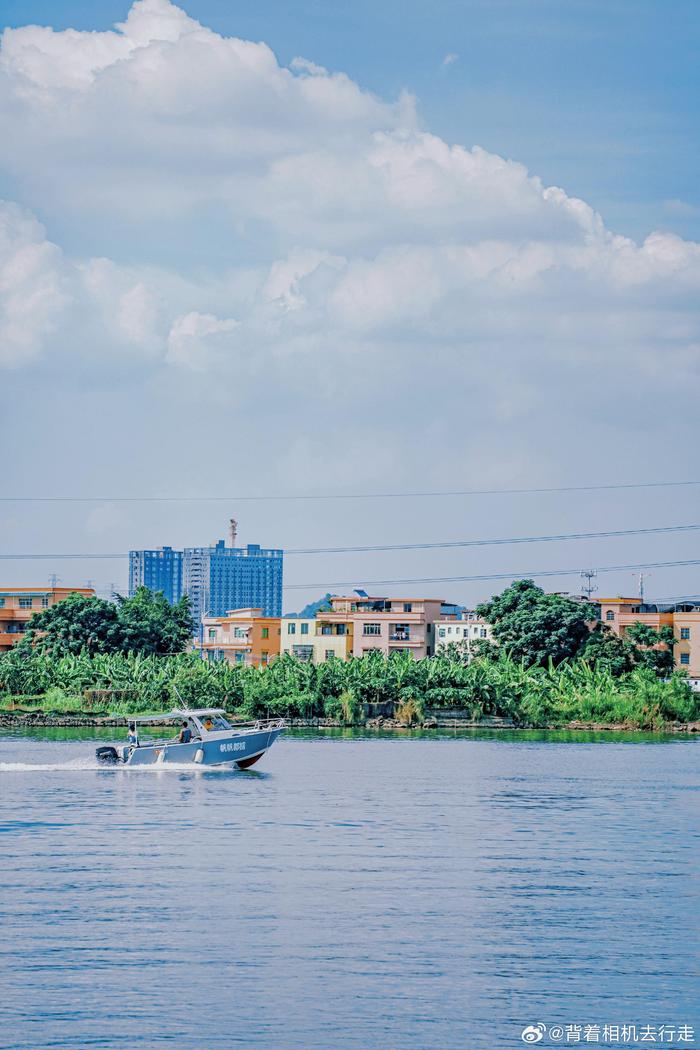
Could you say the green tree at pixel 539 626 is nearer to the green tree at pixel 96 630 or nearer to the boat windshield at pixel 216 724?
the green tree at pixel 96 630

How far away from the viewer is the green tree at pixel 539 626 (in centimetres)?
10381

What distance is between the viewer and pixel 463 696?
306ft

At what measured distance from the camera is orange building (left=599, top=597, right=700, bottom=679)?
118 m

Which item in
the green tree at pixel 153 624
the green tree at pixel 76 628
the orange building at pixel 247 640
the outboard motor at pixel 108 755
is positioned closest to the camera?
the outboard motor at pixel 108 755

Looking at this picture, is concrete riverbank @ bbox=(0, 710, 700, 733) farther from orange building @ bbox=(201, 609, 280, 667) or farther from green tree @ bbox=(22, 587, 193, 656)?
orange building @ bbox=(201, 609, 280, 667)

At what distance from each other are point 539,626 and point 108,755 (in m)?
53.4

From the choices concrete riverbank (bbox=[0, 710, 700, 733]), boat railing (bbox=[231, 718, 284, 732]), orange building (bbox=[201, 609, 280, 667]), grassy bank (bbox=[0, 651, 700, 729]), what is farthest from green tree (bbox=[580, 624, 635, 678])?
boat railing (bbox=[231, 718, 284, 732])

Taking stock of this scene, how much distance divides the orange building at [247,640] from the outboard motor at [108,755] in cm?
7076

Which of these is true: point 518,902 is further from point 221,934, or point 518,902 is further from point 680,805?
point 680,805

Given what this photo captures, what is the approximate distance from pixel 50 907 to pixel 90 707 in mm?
63784

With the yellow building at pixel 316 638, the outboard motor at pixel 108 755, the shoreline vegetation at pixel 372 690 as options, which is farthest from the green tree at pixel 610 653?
Answer: the outboard motor at pixel 108 755

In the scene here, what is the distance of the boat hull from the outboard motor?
0.53 meters

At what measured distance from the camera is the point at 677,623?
391 ft

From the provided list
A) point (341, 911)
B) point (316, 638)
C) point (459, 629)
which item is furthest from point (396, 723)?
point (341, 911)
